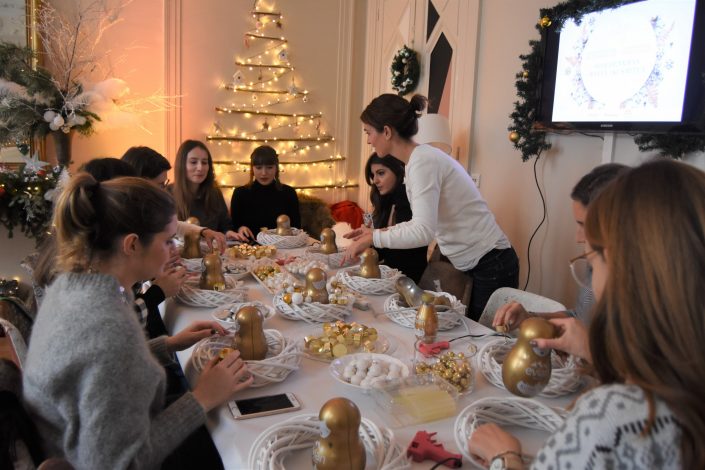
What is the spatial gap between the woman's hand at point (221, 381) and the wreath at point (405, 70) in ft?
11.6

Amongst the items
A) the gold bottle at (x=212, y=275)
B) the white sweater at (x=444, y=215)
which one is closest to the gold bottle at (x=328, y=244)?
the white sweater at (x=444, y=215)

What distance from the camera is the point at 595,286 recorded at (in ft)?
2.92

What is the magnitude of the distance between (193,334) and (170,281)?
1.33ft

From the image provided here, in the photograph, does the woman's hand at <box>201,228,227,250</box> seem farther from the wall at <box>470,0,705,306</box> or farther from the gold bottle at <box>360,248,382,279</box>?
the wall at <box>470,0,705,306</box>

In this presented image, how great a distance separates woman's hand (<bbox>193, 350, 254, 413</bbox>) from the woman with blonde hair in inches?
25.9

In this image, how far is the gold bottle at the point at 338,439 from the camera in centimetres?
88

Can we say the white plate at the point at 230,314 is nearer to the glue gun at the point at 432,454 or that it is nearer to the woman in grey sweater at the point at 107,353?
the woman in grey sweater at the point at 107,353

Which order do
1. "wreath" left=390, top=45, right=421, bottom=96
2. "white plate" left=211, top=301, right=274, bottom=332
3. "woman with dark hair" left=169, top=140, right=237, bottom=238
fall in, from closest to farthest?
"white plate" left=211, top=301, right=274, bottom=332, "woman with dark hair" left=169, top=140, right=237, bottom=238, "wreath" left=390, top=45, right=421, bottom=96

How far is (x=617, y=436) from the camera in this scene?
0.71 meters

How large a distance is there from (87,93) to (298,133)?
6.13ft

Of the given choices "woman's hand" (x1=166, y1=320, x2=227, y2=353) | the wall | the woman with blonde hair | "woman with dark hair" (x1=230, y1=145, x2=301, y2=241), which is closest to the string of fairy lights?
"woman with dark hair" (x1=230, y1=145, x2=301, y2=241)

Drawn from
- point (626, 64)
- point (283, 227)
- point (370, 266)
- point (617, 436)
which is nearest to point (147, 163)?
point (283, 227)

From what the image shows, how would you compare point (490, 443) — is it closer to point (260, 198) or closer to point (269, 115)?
point (260, 198)

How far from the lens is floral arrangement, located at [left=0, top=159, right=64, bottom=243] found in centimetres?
320
